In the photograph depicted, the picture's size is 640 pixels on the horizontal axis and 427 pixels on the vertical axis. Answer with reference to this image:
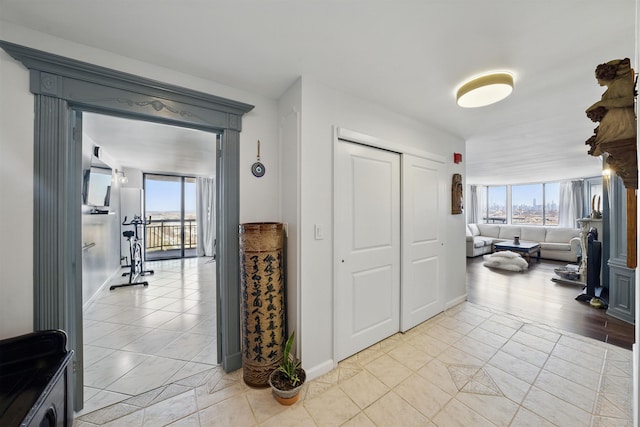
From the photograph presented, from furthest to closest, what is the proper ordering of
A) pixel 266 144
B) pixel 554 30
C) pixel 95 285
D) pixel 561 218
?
pixel 561 218
pixel 95 285
pixel 266 144
pixel 554 30

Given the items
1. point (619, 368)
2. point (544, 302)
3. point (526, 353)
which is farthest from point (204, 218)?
point (619, 368)

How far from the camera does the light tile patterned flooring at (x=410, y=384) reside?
4.91 feet

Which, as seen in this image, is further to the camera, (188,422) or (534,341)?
(534,341)

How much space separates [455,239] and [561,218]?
7.35 metres

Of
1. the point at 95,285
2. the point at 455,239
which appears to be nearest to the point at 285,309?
the point at 455,239

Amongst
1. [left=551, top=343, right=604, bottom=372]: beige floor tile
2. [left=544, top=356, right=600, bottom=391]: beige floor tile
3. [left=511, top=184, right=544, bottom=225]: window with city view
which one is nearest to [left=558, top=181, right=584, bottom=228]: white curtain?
[left=511, top=184, right=544, bottom=225]: window with city view

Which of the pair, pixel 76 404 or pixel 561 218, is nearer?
pixel 76 404

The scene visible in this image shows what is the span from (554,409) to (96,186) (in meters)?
5.54

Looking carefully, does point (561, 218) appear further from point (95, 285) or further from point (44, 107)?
point (95, 285)

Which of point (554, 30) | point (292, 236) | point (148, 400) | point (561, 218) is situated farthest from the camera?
point (561, 218)

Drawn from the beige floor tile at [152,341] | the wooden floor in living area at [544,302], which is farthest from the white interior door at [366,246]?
the wooden floor in living area at [544,302]

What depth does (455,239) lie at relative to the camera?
319 cm

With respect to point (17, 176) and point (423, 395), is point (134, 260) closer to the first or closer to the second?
point (17, 176)

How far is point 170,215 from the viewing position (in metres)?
6.52
